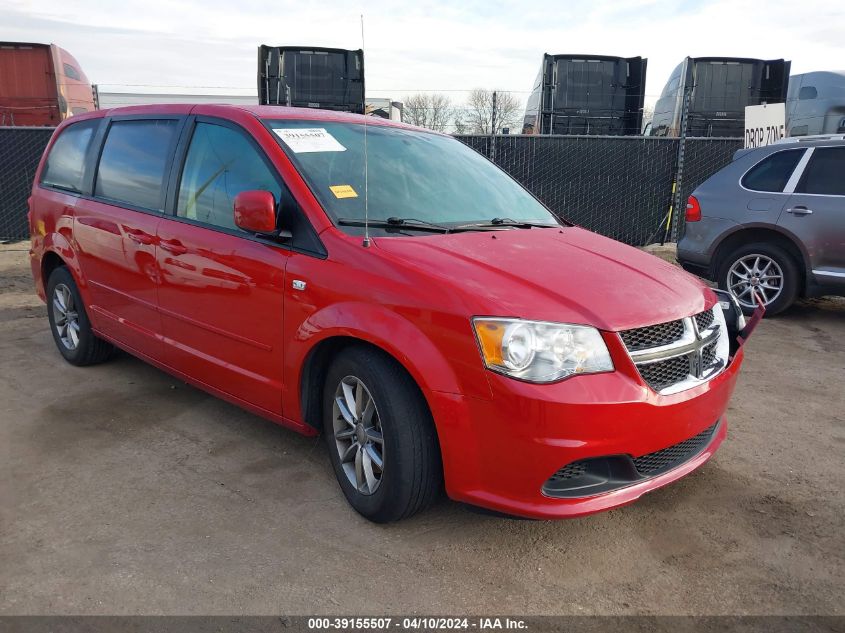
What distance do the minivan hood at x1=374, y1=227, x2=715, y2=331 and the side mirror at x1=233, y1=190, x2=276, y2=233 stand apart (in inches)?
18.2

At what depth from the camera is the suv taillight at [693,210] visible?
674 cm

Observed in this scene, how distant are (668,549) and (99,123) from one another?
422 centimetres

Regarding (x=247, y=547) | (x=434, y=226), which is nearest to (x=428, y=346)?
(x=434, y=226)

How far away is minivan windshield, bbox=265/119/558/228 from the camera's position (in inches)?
121

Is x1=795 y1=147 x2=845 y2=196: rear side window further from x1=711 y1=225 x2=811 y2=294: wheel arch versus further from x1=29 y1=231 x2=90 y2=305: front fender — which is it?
x1=29 y1=231 x2=90 y2=305: front fender

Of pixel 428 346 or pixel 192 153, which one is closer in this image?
pixel 428 346

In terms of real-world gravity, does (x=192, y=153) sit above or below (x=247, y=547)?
above

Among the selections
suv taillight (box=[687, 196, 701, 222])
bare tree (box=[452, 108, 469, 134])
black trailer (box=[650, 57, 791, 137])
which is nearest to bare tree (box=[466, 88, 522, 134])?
bare tree (box=[452, 108, 469, 134])

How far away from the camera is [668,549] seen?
8.66ft

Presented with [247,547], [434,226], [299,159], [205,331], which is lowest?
[247,547]

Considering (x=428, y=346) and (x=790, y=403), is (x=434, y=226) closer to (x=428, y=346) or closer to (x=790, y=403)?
(x=428, y=346)

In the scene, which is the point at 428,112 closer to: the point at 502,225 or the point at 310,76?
the point at 310,76

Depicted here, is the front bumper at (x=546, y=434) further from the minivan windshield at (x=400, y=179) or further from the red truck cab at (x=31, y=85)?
the red truck cab at (x=31, y=85)

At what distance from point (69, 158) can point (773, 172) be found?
19.9 feet
